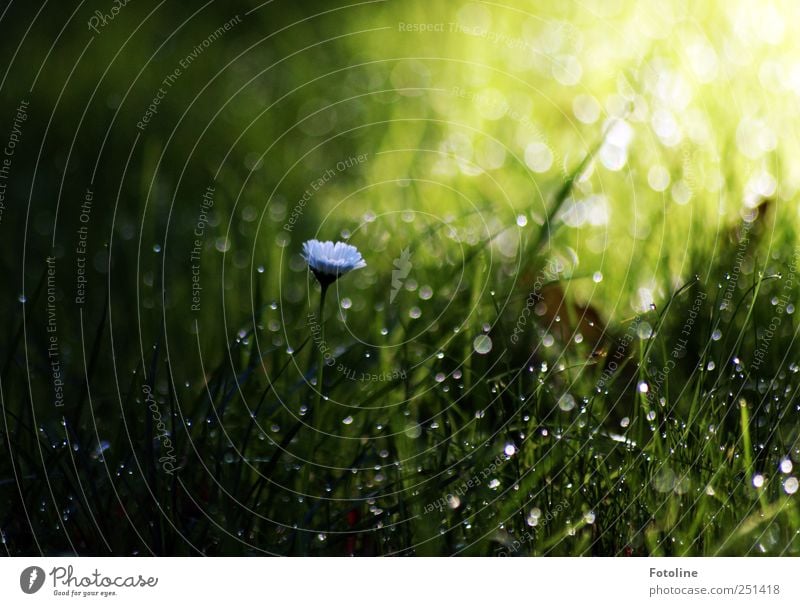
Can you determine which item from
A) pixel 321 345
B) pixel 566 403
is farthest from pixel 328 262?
pixel 566 403

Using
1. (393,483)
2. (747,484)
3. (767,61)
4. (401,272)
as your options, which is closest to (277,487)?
(393,483)

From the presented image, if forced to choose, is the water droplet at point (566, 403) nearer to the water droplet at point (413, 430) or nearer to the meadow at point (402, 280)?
the meadow at point (402, 280)

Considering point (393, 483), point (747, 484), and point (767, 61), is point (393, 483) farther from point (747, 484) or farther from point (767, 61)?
point (767, 61)

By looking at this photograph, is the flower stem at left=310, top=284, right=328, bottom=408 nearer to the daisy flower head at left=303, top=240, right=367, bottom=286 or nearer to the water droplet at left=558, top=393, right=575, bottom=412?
the daisy flower head at left=303, top=240, right=367, bottom=286

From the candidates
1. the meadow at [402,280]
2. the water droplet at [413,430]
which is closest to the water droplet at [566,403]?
the meadow at [402,280]

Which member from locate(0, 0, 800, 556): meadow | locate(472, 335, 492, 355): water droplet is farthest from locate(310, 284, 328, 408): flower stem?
locate(472, 335, 492, 355): water droplet

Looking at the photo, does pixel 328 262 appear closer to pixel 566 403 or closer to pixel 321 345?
pixel 321 345
